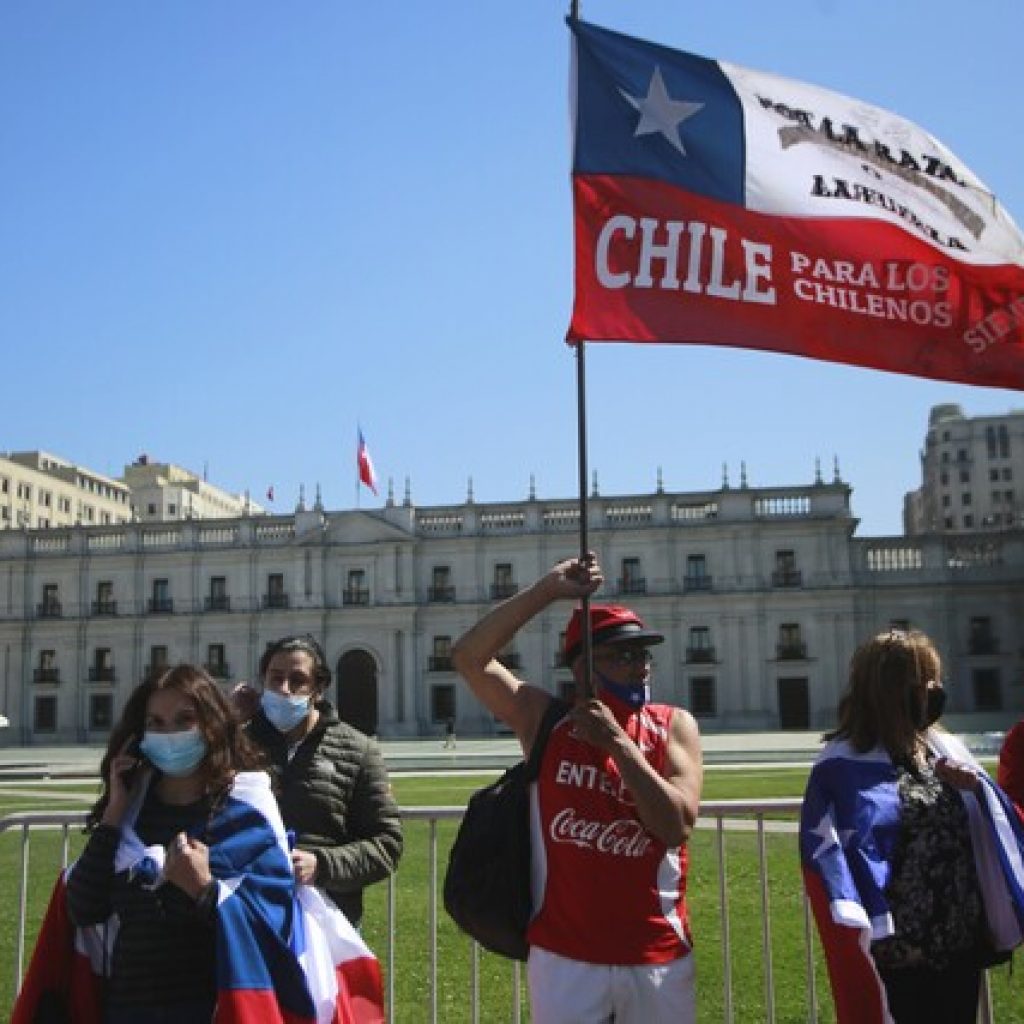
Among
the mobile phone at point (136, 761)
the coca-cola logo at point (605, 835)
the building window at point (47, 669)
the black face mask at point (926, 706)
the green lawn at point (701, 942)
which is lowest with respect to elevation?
the green lawn at point (701, 942)

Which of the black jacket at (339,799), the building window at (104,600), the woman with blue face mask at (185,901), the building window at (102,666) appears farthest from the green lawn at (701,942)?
the building window at (104,600)

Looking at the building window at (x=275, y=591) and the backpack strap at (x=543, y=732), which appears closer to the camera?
the backpack strap at (x=543, y=732)

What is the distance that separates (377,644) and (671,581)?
14147 millimetres

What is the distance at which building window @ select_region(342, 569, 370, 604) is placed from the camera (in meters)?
51.0

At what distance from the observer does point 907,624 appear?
46406mm

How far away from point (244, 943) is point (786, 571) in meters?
46.9

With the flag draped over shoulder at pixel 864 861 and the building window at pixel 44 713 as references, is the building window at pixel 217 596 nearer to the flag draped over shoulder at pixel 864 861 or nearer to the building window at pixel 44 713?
the building window at pixel 44 713

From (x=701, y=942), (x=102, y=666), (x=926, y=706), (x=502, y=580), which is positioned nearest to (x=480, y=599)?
(x=502, y=580)

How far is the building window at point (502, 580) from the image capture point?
50062mm

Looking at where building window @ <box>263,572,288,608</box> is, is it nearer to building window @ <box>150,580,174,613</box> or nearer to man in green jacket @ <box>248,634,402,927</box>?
building window @ <box>150,580,174,613</box>

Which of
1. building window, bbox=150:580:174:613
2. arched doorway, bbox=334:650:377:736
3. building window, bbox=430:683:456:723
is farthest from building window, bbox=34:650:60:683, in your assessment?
building window, bbox=430:683:456:723

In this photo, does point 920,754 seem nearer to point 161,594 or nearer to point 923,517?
point 161,594

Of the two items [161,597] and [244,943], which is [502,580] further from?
[244,943]

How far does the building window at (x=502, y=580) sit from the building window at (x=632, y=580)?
5102 millimetres
